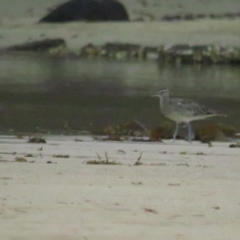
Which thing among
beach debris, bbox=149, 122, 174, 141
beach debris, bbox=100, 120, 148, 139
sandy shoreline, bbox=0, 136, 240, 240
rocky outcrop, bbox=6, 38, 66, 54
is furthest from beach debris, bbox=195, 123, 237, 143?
rocky outcrop, bbox=6, 38, 66, 54

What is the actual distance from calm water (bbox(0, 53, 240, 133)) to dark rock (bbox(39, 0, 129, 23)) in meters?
3.67

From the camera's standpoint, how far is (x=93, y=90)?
19328mm

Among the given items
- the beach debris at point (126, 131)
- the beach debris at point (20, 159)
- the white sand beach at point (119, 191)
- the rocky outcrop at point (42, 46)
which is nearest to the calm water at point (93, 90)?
the beach debris at point (126, 131)

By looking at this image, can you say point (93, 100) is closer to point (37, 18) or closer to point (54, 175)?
point (54, 175)

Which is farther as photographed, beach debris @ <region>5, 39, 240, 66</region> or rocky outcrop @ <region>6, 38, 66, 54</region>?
rocky outcrop @ <region>6, 38, 66, 54</region>

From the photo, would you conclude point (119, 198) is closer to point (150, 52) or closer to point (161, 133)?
point (161, 133)

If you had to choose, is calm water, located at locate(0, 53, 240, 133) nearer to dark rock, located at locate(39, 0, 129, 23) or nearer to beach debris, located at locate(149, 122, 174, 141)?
beach debris, located at locate(149, 122, 174, 141)

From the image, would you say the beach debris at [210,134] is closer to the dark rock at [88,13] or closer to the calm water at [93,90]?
the calm water at [93,90]

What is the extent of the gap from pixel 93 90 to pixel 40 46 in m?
12.8

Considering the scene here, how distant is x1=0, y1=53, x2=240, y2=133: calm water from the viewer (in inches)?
555

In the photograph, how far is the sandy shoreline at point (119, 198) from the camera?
496cm

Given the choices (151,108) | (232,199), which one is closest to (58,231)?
(232,199)

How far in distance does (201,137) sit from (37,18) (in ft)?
78.5

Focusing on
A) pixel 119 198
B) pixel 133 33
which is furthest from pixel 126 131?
pixel 133 33
